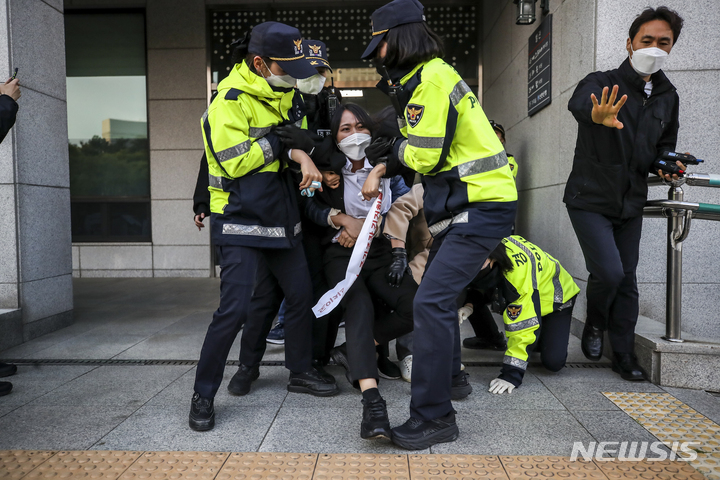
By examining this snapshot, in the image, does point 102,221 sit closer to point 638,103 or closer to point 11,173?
point 11,173

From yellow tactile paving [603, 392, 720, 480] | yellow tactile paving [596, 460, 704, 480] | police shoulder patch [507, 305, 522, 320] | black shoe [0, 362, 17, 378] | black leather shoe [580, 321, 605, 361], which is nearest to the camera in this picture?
yellow tactile paving [596, 460, 704, 480]

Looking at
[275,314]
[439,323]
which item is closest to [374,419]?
[439,323]

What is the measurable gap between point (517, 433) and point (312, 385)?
116 centimetres

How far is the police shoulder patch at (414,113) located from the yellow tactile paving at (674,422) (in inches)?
71.7

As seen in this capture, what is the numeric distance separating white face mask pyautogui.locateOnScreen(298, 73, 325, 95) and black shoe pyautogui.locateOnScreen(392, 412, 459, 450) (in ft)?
5.67

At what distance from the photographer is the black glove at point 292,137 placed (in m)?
2.86

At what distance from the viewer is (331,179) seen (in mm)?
3252

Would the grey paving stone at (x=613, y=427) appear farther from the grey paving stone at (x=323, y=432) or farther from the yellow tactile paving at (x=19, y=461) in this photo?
the yellow tactile paving at (x=19, y=461)

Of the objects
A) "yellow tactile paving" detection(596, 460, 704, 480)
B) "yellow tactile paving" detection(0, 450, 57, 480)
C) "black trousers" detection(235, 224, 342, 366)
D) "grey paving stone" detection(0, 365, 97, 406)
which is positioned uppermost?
"black trousers" detection(235, 224, 342, 366)

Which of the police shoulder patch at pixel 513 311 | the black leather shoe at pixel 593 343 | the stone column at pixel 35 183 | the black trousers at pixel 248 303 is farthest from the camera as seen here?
the stone column at pixel 35 183

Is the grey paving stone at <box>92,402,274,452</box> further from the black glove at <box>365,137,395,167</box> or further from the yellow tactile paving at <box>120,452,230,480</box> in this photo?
the black glove at <box>365,137,395,167</box>

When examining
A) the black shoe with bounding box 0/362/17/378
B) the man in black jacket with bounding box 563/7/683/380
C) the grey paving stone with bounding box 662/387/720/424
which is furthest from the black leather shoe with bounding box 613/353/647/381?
the black shoe with bounding box 0/362/17/378

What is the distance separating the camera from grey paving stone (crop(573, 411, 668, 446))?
2.53 metres

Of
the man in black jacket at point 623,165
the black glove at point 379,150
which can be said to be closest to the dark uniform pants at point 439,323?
the black glove at point 379,150
